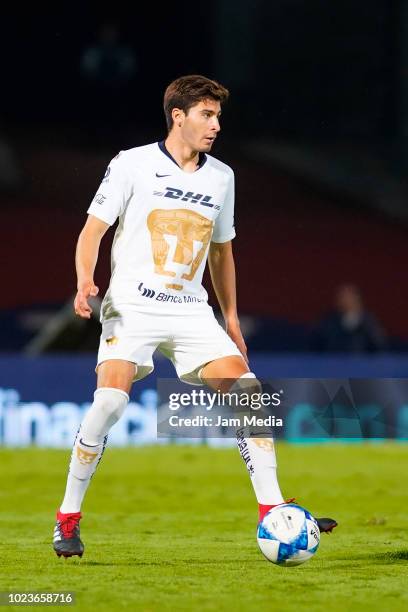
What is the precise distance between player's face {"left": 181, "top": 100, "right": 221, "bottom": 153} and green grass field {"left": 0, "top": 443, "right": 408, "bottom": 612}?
2.00 meters

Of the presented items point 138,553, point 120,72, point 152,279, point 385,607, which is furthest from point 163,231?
point 120,72

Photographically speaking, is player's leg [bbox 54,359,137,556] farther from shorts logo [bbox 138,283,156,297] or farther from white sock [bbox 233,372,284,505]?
white sock [bbox 233,372,284,505]

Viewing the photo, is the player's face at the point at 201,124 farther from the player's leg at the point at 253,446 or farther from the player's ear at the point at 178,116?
the player's leg at the point at 253,446

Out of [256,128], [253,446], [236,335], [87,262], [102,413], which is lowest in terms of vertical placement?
[253,446]

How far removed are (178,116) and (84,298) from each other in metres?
1.08

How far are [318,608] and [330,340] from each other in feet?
32.4

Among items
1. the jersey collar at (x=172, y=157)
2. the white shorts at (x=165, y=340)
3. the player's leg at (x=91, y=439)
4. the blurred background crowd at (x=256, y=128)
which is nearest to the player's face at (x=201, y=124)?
the jersey collar at (x=172, y=157)

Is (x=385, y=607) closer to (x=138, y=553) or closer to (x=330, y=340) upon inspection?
(x=138, y=553)

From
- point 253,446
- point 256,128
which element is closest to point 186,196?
point 253,446

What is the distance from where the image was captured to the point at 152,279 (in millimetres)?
6562

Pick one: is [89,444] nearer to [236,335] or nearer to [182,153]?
[236,335]

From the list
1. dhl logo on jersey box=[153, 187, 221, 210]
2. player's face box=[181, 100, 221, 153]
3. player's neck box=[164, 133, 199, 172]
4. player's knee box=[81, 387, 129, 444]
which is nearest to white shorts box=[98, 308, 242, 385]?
player's knee box=[81, 387, 129, 444]

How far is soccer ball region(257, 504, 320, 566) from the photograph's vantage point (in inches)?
239

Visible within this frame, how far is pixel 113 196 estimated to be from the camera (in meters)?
6.50
